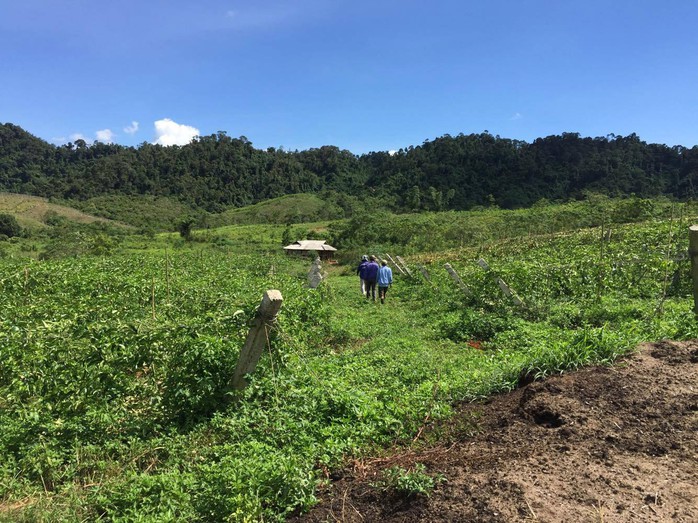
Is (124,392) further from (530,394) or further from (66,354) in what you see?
(530,394)

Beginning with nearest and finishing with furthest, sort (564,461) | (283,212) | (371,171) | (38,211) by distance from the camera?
(564,461), (38,211), (283,212), (371,171)

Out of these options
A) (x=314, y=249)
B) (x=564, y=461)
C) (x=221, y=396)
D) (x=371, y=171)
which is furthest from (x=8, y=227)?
(x=371, y=171)

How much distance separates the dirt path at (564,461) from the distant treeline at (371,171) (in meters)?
61.2

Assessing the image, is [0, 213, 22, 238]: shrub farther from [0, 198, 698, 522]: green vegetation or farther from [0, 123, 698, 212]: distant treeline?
[0, 198, 698, 522]: green vegetation

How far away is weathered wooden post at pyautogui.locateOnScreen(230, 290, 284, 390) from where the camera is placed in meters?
3.98

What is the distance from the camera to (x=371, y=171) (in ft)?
386

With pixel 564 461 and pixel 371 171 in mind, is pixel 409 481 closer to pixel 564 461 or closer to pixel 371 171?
pixel 564 461

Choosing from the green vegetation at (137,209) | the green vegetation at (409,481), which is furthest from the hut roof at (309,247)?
the green vegetation at (137,209)

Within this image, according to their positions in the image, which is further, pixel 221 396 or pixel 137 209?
pixel 137 209

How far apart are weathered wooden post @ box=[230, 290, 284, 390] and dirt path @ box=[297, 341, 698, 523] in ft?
4.57

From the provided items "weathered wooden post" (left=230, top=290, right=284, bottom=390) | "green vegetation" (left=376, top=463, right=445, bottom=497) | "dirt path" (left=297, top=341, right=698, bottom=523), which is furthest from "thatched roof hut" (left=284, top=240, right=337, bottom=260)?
"green vegetation" (left=376, top=463, right=445, bottom=497)

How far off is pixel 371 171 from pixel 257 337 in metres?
116

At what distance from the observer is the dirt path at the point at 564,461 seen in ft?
8.68

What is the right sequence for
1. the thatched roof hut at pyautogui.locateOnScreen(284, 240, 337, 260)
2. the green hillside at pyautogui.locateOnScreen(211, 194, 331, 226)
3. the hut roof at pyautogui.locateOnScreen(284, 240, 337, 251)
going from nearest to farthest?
the hut roof at pyautogui.locateOnScreen(284, 240, 337, 251) → the thatched roof hut at pyautogui.locateOnScreen(284, 240, 337, 260) → the green hillside at pyautogui.locateOnScreen(211, 194, 331, 226)
